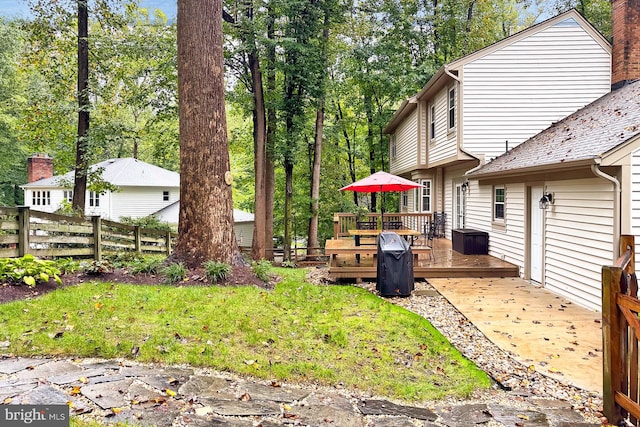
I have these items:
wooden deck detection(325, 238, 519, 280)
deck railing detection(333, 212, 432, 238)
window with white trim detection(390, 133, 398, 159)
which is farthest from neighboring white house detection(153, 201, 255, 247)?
wooden deck detection(325, 238, 519, 280)

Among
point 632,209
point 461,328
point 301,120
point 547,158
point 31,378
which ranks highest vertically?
point 301,120

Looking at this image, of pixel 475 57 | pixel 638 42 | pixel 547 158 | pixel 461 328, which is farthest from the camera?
pixel 475 57

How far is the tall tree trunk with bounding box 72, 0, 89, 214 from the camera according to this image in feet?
43.0

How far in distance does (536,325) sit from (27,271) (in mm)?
7116

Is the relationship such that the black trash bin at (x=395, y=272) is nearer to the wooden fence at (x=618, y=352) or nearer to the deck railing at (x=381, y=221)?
the deck railing at (x=381, y=221)

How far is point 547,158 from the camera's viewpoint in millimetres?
7941

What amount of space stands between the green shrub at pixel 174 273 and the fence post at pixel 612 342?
5521 mm

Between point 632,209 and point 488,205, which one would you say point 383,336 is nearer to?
point 632,209

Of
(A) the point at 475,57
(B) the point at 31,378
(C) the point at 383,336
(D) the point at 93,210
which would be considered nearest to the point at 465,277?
(C) the point at 383,336

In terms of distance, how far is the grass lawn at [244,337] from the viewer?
387cm

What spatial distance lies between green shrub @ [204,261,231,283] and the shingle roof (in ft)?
19.0

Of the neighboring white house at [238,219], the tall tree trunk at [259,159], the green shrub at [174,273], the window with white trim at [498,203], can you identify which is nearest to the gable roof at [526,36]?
the window with white trim at [498,203]

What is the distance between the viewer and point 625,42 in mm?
10594

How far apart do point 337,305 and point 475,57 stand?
850cm
